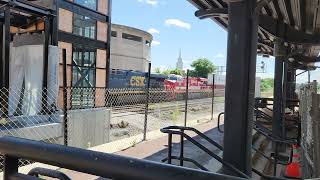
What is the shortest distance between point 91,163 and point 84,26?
17.1m

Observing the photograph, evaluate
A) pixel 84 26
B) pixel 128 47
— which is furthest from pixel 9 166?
pixel 128 47

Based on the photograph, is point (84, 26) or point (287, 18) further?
point (84, 26)

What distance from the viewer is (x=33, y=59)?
14.6 metres

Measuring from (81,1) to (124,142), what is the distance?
9.88 m

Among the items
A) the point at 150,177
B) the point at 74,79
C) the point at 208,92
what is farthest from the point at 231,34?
the point at 208,92

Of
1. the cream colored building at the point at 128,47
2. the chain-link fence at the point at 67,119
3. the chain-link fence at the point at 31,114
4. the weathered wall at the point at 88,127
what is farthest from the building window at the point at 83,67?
the cream colored building at the point at 128,47

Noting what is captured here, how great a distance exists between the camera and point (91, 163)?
4.84 feet

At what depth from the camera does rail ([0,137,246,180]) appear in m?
1.30

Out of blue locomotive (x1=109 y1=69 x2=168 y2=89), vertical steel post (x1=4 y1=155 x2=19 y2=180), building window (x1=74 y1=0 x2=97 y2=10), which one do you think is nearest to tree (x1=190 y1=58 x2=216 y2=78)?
blue locomotive (x1=109 y1=69 x2=168 y2=89)

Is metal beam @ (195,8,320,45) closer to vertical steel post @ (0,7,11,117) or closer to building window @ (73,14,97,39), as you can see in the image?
vertical steel post @ (0,7,11,117)

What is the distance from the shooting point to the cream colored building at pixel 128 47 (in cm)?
6956

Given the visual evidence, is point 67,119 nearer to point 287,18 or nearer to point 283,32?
point 283,32

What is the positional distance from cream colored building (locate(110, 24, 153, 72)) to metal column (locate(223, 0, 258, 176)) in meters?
63.2

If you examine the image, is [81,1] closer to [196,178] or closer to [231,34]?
[231,34]
